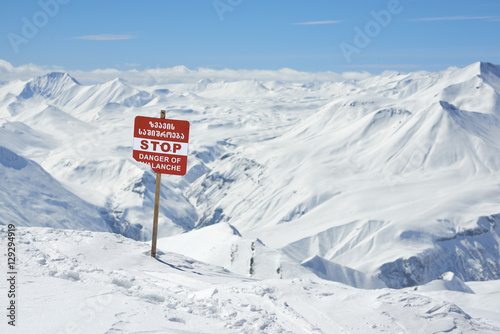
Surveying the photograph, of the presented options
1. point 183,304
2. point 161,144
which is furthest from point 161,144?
point 183,304

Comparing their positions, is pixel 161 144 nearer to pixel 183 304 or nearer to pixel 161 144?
pixel 161 144

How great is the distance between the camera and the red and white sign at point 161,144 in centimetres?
1499

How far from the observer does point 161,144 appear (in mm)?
15156

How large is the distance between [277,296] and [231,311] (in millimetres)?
2359

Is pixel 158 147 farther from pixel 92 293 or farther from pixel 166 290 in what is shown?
pixel 92 293

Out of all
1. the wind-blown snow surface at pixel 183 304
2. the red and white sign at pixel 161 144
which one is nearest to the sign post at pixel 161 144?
the red and white sign at pixel 161 144

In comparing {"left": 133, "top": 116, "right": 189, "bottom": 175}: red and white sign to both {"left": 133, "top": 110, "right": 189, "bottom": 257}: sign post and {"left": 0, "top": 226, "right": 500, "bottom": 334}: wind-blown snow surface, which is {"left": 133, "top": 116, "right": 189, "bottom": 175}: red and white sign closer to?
{"left": 133, "top": 110, "right": 189, "bottom": 257}: sign post

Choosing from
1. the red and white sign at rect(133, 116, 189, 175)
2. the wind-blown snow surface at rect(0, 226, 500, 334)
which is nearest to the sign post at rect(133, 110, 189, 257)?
the red and white sign at rect(133, 116, 189, 175)

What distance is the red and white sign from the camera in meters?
15.0

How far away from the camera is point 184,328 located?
8.41 m

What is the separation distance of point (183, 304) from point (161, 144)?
21.9ft

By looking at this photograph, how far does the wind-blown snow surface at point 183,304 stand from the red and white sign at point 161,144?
373cm

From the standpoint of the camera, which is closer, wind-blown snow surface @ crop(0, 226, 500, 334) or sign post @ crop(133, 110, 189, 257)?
wind-blown snow surface @ crop(0, 226, 500, 334)

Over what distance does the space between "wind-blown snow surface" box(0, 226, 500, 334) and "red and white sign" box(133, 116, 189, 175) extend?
12.2ft
